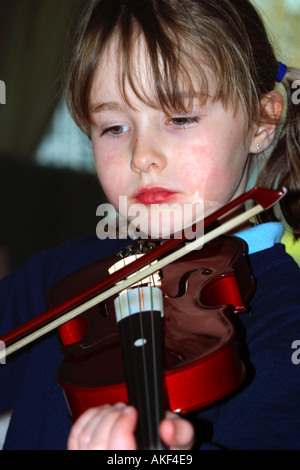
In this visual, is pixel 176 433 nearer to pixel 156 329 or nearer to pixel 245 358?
pixel 156 329

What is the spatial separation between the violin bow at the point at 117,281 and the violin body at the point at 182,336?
2 centimetres

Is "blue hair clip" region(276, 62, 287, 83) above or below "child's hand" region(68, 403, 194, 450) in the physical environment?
above

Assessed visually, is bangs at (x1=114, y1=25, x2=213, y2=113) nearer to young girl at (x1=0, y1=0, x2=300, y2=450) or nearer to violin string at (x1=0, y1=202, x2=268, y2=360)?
young girl at (x1=0, y1=0, x2=300, y2=450)

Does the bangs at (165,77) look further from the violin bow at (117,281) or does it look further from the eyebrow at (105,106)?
the violin bow at (117,281)

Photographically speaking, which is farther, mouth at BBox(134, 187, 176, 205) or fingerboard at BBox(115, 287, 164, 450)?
mouth at BBox(134, 187, 176, 205)

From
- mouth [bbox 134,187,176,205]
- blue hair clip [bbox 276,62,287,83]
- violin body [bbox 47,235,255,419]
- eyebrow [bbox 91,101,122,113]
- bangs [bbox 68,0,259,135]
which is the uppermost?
bangs [bbox 68,0,259,135]

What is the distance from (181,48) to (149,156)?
0.54ft

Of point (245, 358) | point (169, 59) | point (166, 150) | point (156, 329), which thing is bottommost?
point (245, 358)

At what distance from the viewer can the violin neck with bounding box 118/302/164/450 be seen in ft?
1.42

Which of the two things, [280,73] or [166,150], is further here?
[280,73]

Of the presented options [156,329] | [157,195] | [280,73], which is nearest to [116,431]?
[156,329]

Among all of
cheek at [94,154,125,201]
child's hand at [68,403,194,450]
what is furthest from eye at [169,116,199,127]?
child's hand at [68,403,194,450]

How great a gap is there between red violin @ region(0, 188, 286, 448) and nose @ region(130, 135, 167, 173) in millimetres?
112

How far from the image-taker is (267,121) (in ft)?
3.02
